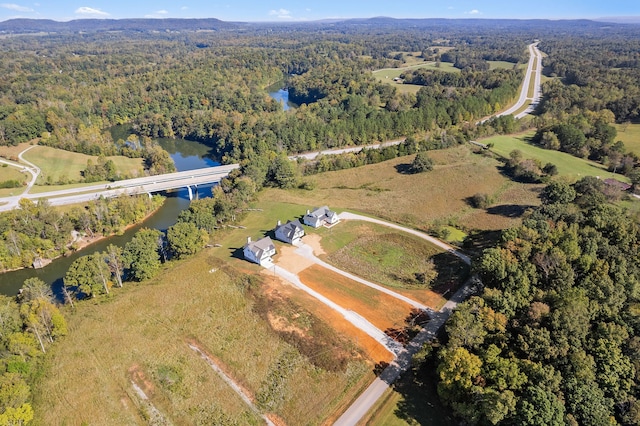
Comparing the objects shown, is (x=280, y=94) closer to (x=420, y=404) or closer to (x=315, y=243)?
(x=315, y=243)

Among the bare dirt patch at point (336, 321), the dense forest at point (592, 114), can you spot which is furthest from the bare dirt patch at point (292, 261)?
the dense forest at point (592, 114)

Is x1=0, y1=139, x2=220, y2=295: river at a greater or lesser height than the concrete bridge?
lesser

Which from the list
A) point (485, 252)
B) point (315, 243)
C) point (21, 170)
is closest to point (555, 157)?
point (485, 252)

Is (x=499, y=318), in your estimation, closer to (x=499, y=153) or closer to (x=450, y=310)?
(x=450, y=310)

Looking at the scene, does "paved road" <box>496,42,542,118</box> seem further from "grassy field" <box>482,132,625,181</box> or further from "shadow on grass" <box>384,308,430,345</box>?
"shadow on grass" <box>384,308,430,345</box>

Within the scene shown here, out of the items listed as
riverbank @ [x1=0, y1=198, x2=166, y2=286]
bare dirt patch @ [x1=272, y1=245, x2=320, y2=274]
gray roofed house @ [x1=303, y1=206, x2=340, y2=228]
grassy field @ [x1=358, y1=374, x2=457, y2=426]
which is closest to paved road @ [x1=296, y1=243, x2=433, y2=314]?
bare dirt patch @ [x1=272, y1=245, x2=320, y2=274]

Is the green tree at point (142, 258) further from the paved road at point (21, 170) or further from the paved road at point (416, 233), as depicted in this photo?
the paved road at point (21, 170)

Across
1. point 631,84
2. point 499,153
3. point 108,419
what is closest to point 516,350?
point 108,419
